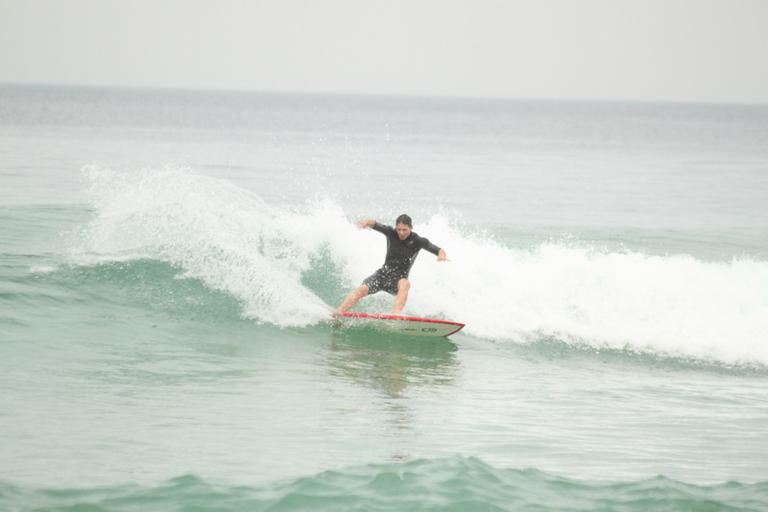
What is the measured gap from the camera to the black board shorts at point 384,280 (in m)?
13.5

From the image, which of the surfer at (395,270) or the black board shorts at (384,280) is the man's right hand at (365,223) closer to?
the surfer at (395,270)

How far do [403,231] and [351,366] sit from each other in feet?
7.16

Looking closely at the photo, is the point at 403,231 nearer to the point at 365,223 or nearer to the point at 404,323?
the point at 365,223

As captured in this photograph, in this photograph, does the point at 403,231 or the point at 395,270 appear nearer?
the point at 403,231

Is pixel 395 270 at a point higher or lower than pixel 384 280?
higher

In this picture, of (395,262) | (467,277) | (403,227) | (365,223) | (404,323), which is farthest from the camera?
(467,277)

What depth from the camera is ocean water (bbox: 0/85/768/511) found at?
7.58 meters

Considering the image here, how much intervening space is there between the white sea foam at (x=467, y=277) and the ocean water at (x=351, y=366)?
0.17ft

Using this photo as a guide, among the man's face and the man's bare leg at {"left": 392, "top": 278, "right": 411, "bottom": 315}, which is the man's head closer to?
the man's face

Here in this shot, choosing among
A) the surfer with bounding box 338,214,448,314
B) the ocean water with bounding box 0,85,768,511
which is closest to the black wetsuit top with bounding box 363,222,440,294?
the surfer with bounding box 338,214,448,314

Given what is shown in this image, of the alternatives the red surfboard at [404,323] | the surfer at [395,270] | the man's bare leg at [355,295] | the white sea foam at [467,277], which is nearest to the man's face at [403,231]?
the surfer at [395,270]

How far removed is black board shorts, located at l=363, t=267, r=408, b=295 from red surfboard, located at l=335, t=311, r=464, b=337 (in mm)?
450

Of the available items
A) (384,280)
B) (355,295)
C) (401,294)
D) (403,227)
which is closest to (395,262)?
(384,280)

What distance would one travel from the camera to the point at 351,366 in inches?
474
